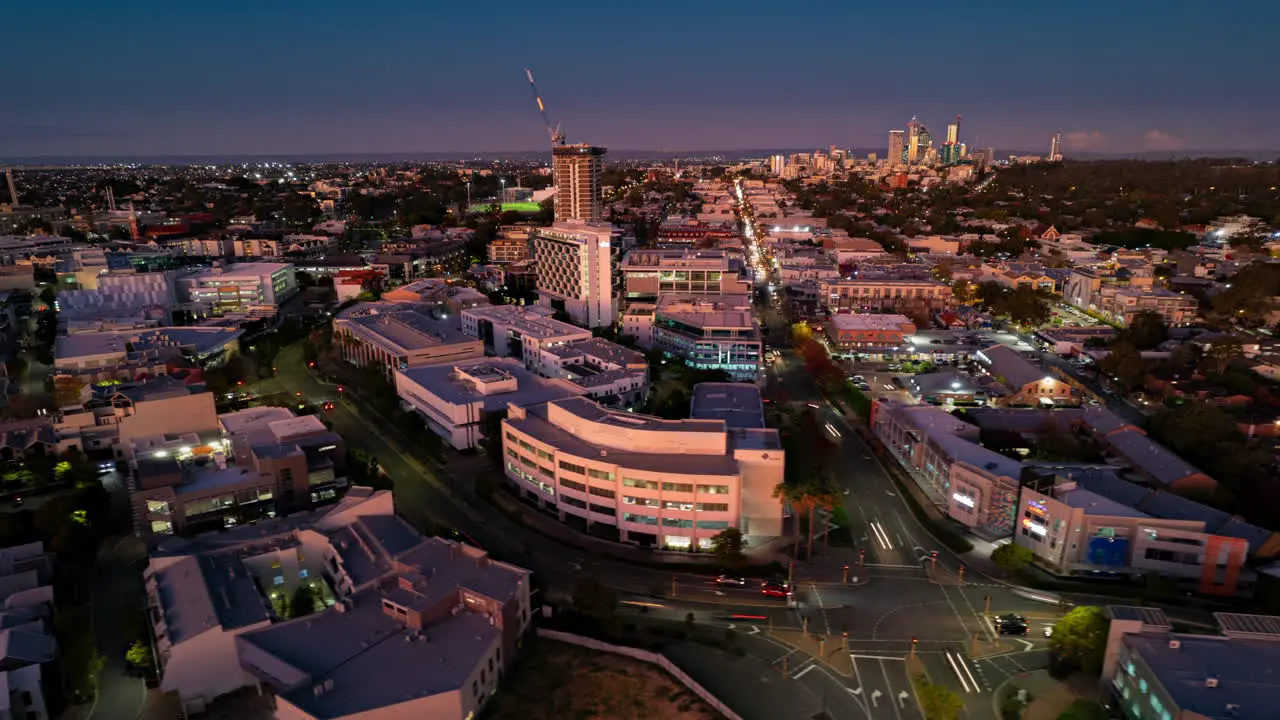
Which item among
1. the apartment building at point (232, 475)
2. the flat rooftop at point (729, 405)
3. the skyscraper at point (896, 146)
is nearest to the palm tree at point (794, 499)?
the flat rooftop at point (729, 405)

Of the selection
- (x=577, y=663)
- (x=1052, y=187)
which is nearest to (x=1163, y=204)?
(x=1052, y=187)

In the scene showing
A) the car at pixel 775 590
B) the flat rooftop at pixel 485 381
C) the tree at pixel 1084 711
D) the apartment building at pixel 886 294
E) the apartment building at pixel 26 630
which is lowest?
the tree at pixel 1084 711

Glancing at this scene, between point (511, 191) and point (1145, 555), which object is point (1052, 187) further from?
point (1145, 555)

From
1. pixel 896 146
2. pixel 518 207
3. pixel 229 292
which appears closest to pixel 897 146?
pixel 896 146

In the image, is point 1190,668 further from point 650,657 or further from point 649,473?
point 649,473

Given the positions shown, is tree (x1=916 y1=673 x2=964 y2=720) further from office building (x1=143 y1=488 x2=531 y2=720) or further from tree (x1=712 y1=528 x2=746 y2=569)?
office building (x1=143 y1=488 x2=531 y2=720)

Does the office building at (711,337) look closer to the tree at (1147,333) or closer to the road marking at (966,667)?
the tree at (1147,333)
